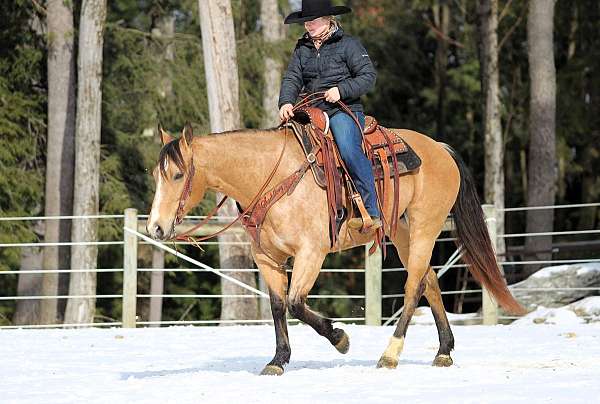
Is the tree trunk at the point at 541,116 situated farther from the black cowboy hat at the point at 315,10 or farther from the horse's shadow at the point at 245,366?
the black cowboy hat at the point at 315,10

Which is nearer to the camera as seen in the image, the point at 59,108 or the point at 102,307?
the point at 59,108

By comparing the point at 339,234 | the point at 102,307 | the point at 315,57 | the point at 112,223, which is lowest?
the point at 102,307

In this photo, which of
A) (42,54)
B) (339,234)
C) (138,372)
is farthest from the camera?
(42,54)

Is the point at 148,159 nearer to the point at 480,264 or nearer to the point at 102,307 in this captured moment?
the point at 102,307

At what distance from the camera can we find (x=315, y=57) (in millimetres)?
8586

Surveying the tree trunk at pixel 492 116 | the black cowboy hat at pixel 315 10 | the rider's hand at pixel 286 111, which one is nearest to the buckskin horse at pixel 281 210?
the rider's hand at pixel 286 111

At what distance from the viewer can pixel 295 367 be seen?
8.95 metres

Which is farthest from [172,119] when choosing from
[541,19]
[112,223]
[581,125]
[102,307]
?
[581,125]

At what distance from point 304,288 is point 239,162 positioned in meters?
0.94

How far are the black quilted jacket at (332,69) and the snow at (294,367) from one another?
1.89 metres

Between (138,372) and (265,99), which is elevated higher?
(265,99)

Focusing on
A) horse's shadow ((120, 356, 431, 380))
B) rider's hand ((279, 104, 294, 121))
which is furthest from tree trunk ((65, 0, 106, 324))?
rider's hand ((279, 104, 294, 121))

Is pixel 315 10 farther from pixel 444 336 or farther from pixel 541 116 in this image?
pixel 541 116

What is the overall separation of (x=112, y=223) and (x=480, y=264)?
12311mm
